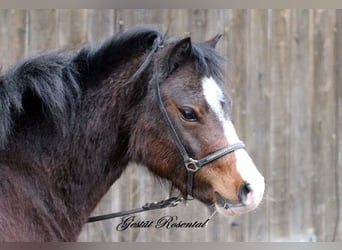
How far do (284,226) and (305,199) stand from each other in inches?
7.4

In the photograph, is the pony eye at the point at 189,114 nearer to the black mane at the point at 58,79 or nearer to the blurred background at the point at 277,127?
the black mane at the point at 58,79

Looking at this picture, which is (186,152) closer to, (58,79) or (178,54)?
(178,54)

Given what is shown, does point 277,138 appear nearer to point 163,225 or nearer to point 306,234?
point 306,234

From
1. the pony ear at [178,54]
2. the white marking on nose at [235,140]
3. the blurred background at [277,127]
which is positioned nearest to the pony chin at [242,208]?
the white marking on nose at [235,140]

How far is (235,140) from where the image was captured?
1847mm

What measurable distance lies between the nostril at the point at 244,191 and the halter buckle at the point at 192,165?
0.15 metres

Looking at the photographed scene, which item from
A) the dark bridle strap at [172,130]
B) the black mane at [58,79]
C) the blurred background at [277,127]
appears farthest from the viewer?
the blurred background at [277,127]

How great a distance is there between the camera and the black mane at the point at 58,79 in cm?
175

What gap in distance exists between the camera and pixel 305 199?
3.17m

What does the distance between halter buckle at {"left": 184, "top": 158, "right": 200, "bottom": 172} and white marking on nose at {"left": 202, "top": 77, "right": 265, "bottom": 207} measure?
0.13 m

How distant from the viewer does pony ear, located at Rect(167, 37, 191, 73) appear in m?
1.89

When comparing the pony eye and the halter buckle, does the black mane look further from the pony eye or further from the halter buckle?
the halter buckle

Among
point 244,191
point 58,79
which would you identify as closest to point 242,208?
point 244,191

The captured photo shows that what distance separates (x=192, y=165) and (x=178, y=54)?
1.21ft
